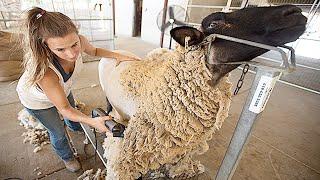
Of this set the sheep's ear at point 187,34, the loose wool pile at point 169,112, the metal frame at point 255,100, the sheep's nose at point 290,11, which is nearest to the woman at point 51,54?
the loose wool pile at point 169,112

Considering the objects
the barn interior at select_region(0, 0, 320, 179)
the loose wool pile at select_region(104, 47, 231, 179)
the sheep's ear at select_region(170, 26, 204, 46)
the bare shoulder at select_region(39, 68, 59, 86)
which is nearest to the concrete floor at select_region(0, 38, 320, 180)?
the barn interior at select_region(0, 0, 320, 179)

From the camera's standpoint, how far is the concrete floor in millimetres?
1916

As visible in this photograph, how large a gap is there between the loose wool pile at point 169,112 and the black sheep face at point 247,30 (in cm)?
12

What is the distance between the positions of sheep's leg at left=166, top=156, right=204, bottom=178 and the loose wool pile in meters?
0.44

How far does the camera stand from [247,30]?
90 centimetres

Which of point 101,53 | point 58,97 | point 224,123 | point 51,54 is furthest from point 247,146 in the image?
point 51,54

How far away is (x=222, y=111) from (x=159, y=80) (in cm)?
46

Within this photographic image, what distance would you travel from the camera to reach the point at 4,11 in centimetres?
365

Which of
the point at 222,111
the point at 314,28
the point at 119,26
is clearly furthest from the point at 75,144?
the point at 119,26

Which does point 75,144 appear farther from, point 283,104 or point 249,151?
point 283,104

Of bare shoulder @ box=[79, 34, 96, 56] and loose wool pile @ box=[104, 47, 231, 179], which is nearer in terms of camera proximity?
loose wool pile @ box=[104, 47, 231, 179]

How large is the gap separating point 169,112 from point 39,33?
98 cm

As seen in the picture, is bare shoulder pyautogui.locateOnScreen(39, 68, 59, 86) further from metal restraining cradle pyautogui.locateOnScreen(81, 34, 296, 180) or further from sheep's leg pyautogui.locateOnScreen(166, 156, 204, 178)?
sheep's leg pyautogui.locateOnScreen(166, 156, 204, 178)

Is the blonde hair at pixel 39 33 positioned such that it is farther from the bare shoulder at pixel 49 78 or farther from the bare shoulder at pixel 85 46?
the bare shoulder at pixel 85 46
